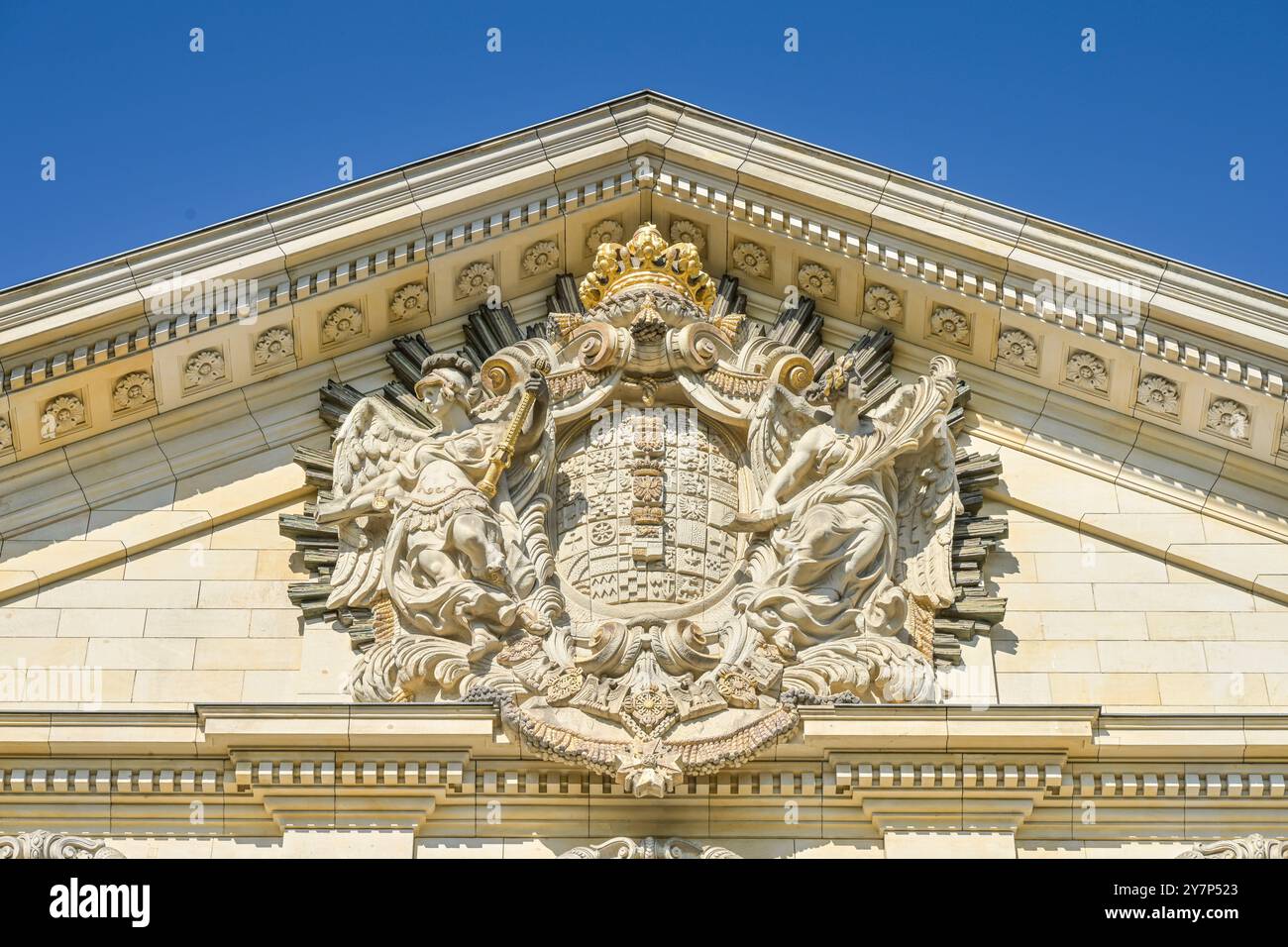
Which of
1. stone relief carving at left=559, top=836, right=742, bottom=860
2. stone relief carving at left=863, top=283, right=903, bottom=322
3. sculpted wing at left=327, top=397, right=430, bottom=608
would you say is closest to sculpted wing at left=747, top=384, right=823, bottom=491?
stone relief carving at left=863, top=283, right=903, bottom=322

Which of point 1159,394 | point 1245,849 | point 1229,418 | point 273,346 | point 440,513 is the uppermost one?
point 273,346

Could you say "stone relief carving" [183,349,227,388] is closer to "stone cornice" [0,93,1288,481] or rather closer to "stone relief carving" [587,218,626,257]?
"stone cornice" [0,93,1288,481]

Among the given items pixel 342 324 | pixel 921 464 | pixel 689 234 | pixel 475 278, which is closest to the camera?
pixel 921 464

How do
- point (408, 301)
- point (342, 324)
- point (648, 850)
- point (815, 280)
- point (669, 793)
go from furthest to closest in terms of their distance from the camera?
point (815, 280)
point (408, 301)
point (342, 324)
point (669, 793)
point (648, 850)

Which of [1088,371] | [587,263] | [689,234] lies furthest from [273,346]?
[1088,371]

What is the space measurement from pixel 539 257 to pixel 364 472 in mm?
2325

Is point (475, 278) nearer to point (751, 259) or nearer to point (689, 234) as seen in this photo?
point (689, 234)

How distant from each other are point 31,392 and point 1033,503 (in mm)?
6527

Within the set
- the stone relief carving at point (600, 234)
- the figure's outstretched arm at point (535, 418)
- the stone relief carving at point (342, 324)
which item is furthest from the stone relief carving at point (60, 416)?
the stone relief carving at point (600, 234)

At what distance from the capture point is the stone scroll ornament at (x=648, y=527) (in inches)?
580

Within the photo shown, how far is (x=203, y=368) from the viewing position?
16.4 metres

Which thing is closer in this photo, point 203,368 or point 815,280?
point 203,368

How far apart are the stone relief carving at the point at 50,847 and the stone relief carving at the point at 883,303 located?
20.6 ft

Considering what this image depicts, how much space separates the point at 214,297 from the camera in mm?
16281
